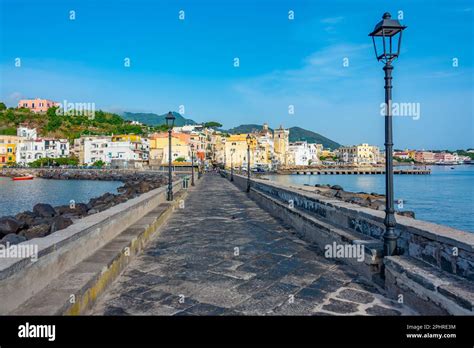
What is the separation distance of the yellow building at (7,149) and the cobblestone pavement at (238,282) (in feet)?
376

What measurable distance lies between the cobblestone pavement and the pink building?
7973 inches

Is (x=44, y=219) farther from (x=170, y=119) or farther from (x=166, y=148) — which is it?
(x=166, y=148)

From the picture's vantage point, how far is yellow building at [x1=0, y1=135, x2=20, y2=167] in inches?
4087

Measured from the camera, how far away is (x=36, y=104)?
7407 inches

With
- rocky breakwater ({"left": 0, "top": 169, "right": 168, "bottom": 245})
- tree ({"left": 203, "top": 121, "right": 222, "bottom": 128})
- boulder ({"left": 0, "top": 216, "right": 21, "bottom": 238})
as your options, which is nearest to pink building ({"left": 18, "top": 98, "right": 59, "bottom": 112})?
tree ({"left": 203, "top": 121, "right": 222, "bottom": 128})

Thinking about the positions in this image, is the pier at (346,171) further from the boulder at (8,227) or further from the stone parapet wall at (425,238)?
the stone parapet wall at (425,238)

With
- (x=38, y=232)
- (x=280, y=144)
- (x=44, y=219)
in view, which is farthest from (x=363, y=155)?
(x=38, y=232)

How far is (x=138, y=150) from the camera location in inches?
3905

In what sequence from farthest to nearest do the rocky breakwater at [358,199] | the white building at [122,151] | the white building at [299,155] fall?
the white building at [299,155], the white building at [122,151], the rocky breakwater at [358,199]

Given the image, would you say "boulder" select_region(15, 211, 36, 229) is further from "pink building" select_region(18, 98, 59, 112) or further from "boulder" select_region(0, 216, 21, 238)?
"pink building" select_region(18, 98, 59, 112)

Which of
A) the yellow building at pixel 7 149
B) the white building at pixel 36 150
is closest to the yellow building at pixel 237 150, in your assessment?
the white building at pixel 36 150

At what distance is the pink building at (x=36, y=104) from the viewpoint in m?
185
